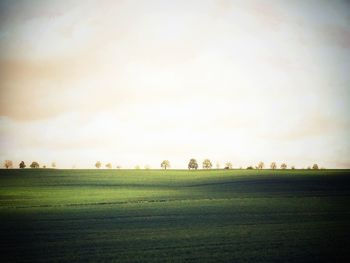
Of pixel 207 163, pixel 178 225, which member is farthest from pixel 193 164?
pixel 178 225

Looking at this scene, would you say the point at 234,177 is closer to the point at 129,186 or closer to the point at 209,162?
the point at 129,186

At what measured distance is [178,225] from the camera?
90.4 feet

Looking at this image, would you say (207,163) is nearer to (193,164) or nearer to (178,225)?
(193,164)

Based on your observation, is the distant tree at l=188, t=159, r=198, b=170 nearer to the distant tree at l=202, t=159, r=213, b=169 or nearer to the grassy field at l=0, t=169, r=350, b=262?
the distant tree at l=202, t=159, r=213, b=169

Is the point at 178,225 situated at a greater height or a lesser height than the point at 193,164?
lesser

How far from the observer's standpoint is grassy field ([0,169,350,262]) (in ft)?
61.6

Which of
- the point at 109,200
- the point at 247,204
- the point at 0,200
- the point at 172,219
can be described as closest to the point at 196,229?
the point at 172,219

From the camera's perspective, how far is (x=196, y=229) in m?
25.8

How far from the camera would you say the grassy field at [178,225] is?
18.8 meters

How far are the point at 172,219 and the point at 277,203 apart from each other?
14524 mm

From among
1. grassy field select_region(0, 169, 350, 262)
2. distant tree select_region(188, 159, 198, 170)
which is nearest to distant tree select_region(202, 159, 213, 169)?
distant tree select_region(188, 159, 198, 170)

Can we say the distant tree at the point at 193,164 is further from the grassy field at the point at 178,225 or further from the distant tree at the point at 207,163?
the grassy field at the point at 178,225

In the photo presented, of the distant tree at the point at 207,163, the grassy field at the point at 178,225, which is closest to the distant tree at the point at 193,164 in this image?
the distant tree at the point at 207,163

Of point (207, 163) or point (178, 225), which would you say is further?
point (207, 163)
